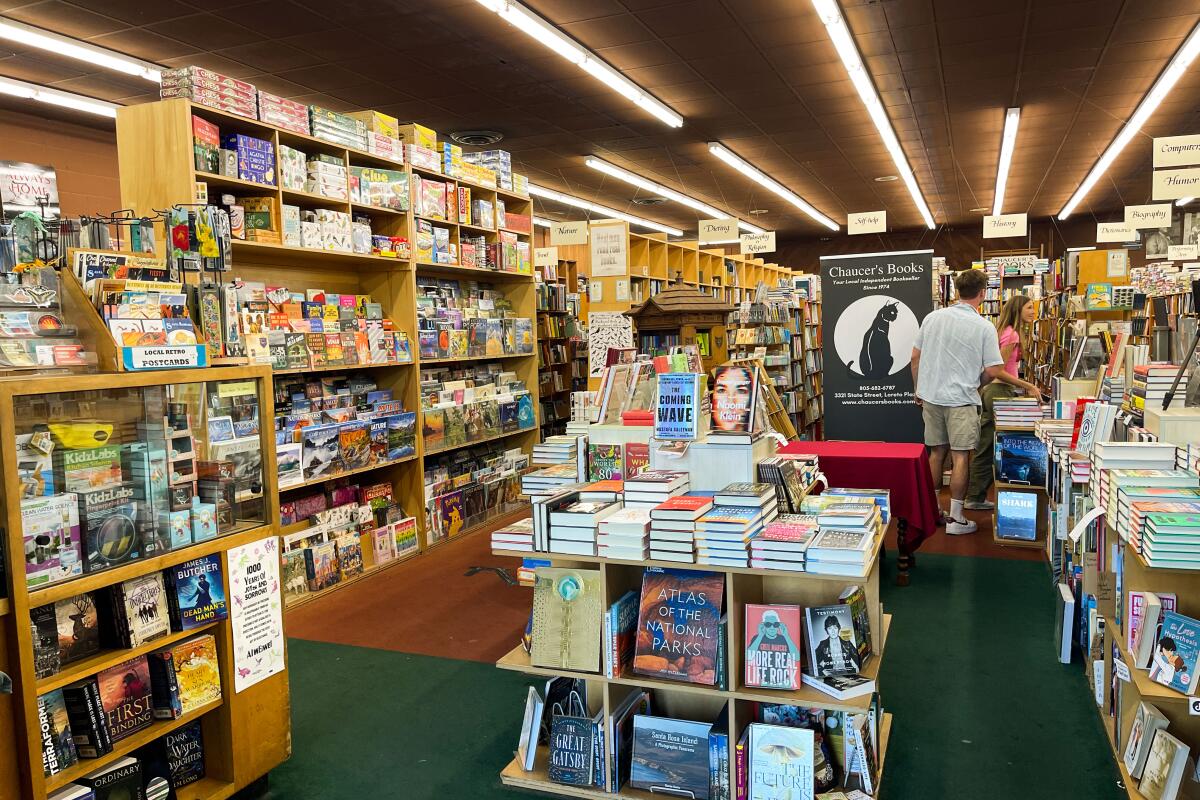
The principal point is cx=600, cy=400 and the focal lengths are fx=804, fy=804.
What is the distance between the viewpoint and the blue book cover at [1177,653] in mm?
2305

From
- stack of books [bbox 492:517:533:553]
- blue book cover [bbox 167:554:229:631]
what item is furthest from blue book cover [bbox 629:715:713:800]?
blue book cover [bbox 167:554:229:631]

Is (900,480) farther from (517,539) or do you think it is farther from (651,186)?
(651,186)

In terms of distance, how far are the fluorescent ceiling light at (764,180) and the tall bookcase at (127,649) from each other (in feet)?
33.3

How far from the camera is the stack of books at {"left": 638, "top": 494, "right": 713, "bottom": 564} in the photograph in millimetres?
2627

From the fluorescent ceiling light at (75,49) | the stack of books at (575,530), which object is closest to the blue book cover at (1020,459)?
the stack of books at (575,530)

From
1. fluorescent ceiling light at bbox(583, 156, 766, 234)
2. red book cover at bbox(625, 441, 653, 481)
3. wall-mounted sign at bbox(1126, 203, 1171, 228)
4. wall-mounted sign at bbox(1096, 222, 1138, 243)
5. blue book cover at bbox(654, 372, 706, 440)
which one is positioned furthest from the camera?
fluorescent ceiling light at bbox(583, 156, 766, 234)

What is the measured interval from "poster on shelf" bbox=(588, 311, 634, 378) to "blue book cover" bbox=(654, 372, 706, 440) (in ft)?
12.3

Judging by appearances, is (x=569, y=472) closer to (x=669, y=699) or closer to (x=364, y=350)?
(x=669, y=699)

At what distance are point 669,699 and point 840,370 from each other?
461cm

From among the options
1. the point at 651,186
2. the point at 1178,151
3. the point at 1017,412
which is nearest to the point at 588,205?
the point at 651,186

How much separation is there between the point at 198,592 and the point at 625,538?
4.77ft

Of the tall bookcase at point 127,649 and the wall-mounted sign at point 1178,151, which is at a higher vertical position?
the wall-mounted sign at point 1178,151

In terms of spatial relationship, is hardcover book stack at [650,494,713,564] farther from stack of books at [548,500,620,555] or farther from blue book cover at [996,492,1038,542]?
blue book cover at [996,492,1038,542]

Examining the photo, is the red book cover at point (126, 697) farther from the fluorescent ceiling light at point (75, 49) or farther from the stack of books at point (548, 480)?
the fluorescent ceiling light at point (75, 49)
